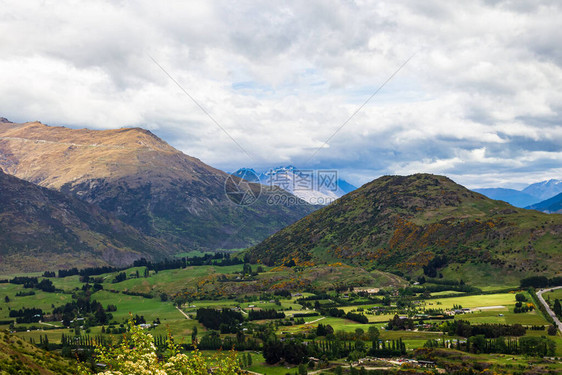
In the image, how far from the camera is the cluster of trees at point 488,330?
157 metres

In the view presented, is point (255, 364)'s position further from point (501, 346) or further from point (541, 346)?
point (541, 346)

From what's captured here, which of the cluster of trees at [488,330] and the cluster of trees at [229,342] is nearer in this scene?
the cluster of trees at [488,330]

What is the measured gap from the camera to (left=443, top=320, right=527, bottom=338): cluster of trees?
157000 mm

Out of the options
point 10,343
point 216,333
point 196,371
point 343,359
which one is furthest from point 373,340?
point 196,371

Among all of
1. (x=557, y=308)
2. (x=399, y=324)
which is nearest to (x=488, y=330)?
(x=399, y=324)

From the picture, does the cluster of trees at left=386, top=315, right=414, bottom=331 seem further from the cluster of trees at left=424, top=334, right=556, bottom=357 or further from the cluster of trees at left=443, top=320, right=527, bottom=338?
the cluster of trees at left=424, top=334, right=556, bottom=357

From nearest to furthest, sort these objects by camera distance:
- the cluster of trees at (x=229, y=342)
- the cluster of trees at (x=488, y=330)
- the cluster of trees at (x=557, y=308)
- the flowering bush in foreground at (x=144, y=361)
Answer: the flowering bush in foreground at (x=144, y=361) → the cluster of trees at (x=488, y=330) → the cluster of trees at (x=229, y=342) → the cluster of trees at (x=557, y=308)

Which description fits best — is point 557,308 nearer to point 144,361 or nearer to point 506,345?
point 506,345

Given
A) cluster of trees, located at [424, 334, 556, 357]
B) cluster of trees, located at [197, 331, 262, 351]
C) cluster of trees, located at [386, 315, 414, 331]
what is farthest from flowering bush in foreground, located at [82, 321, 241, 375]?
cluster of trees, located at [386, 315, 414, 331]

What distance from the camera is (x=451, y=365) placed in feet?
431

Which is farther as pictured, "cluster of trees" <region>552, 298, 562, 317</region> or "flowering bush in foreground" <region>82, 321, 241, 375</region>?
"cluster of trees" <region>552, 298, 562, 317</region>

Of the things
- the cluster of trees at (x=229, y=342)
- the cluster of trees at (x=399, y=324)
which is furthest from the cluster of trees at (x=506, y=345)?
the cluster of trees at (x=229, y=342)

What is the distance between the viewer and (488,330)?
15850 cm

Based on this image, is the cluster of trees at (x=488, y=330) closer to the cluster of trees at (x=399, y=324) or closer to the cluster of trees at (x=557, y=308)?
the cluster of trees at (x=399, y=324)
